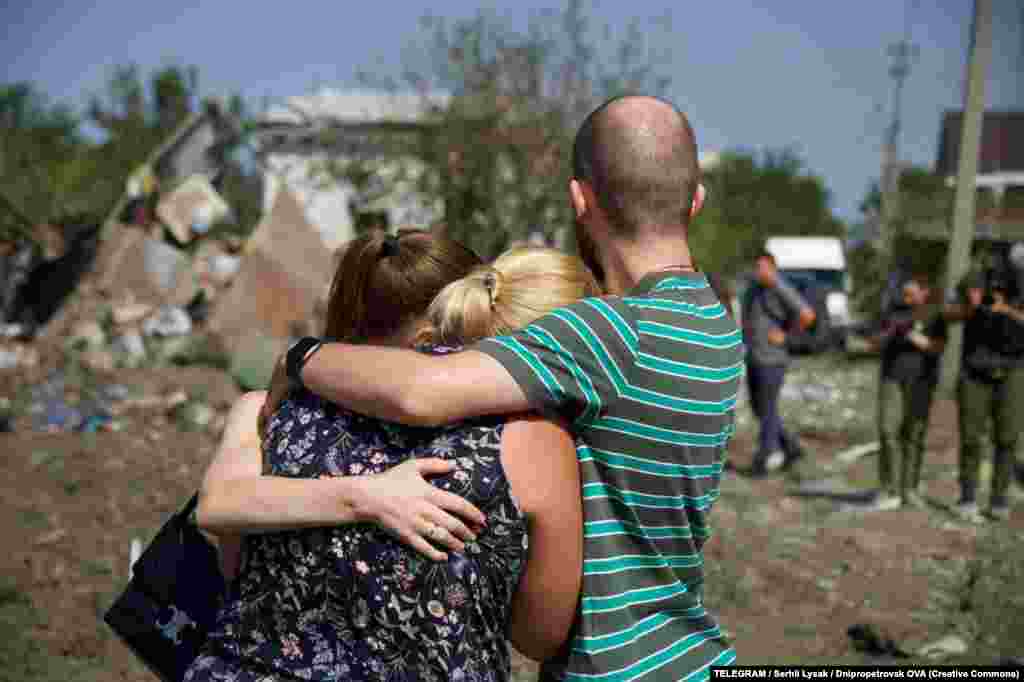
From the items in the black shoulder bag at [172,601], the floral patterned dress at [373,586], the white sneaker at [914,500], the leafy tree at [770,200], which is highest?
the floral patterned dress at [373,586]

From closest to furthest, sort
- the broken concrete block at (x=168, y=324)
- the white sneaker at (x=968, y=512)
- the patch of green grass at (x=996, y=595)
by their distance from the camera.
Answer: the patch of green grass at (x=996, y=595), the white sneaker at (x=968, y=512), the broken concrete block at (x=168, y=324)

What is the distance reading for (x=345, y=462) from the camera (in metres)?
1.73

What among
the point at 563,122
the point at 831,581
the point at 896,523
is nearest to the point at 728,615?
the point at 831,581

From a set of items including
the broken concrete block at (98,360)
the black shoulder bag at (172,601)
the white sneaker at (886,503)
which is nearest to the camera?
the black shoulder bag at (172,601)

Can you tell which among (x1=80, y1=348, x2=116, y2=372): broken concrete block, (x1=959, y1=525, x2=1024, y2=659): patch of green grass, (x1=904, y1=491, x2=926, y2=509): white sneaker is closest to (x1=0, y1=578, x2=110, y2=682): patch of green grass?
(x1=959, y1=525, x2=1024, y2=659): patch of green grass

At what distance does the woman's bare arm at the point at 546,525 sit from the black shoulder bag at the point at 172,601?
68 cm

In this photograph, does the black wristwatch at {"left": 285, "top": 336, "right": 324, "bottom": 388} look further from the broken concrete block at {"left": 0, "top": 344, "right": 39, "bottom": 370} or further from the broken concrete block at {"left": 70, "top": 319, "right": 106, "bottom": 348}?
the broken concrete block at {"left": 70, "top": 319, "right": 106, "bottom": 348}

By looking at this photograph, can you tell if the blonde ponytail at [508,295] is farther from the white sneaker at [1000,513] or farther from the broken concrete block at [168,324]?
the broken concrete block at [168,324]

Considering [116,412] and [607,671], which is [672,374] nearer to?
[607,671]

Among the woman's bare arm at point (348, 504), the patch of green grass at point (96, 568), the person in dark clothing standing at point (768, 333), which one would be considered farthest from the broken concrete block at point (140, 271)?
the woman's bare arm at point (348, 504)

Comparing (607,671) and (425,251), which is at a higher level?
(425,251)

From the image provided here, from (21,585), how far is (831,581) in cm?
463

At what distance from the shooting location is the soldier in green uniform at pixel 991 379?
24.8 feet

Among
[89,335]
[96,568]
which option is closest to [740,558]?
[96,568]
